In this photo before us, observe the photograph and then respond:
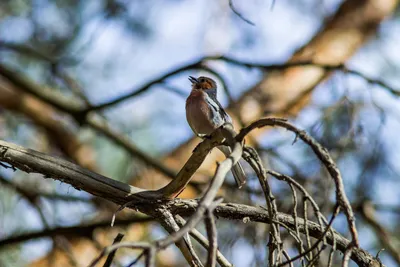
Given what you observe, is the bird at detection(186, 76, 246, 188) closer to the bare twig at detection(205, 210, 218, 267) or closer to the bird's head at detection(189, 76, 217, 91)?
the bird's head at detection(189, 76, 217, 91)

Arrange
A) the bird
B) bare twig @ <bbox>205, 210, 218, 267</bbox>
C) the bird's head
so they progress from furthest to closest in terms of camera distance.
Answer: the bird's head < the bird < bare twig @ <bbox>205, 210, 218, 267</bbox>

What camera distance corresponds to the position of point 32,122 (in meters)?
7.50

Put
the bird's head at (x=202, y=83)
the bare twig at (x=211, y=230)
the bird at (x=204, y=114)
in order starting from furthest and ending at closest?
the bird's head at (x=202, y=83), the bird at (x=204, y=114), the bare twig at (x=211, y=230)

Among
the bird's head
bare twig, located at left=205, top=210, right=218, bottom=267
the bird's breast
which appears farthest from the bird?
bare twig, located at left=205, top=210, right=218, bottom=267

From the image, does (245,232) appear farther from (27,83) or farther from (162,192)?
(27,83)

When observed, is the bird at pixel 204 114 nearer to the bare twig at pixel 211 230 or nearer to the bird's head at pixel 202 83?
the bird's head at pixel 202 83

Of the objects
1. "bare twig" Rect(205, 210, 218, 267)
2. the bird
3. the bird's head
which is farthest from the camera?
the bird's head

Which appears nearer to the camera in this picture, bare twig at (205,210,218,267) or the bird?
bare twig at (205,210,218,267)

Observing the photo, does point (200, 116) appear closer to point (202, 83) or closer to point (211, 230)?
point (202, 83)

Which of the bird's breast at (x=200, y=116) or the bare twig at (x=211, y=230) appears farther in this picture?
the bird's breast at (x=200, y=116)

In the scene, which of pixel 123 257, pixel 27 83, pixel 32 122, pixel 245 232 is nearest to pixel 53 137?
pixel 32 122

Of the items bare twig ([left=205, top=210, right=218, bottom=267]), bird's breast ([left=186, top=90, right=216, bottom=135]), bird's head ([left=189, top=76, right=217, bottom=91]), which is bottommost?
bare twig ([left=205, top=210, right=218, bottom=267])

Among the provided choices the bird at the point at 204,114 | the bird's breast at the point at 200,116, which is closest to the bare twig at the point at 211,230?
the bird at the point at 204,114

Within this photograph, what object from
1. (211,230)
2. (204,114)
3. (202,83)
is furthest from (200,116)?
(211,230)
